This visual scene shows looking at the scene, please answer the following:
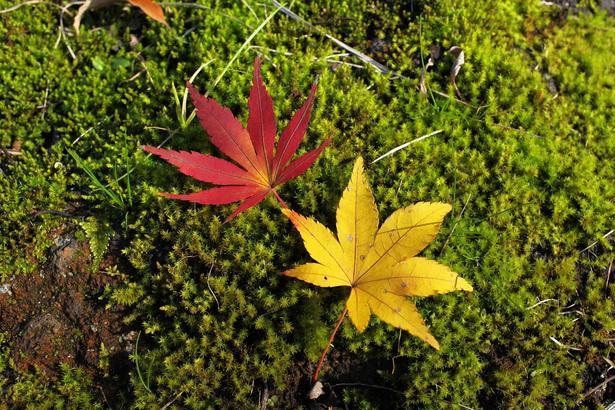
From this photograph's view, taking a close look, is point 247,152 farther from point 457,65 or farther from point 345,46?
point 457,65

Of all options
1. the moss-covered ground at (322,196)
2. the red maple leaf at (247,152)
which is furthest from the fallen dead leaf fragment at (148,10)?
the red maple leaf at (247,152)

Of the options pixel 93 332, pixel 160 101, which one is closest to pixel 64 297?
pixel 93 332

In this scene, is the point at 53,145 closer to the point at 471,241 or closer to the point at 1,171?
the point at 1,171

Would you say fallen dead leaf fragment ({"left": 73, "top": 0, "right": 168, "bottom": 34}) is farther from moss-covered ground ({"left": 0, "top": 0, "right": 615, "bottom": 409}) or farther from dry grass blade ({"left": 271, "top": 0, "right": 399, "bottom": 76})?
dry grass blade ({"left": 271, "top": 0, "right": 399, "bottom": 76})

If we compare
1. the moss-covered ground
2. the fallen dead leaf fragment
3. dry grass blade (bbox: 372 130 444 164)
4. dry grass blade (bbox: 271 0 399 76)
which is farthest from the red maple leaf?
the fallen dead leaf fragment

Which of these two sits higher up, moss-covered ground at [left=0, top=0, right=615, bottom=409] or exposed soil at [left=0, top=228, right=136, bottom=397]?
moss-covered ground at [left=0, top=0, right=615, bottom=409]

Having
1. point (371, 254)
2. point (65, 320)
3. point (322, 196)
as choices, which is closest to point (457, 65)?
point (322, 196)
